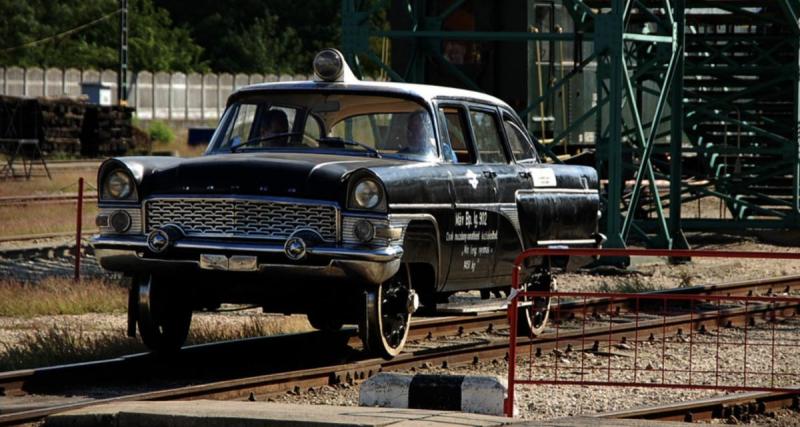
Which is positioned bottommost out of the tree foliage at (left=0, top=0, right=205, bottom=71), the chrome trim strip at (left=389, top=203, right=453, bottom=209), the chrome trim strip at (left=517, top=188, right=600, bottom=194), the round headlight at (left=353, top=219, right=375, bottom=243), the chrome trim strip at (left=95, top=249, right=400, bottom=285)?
the chrome trim strip at (left=95, top=249, right=400, bottom=285)

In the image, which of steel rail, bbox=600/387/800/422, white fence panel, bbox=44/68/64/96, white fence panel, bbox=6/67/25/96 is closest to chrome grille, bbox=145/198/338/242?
steel rail, bbox=600/387/800/422

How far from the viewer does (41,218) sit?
86.7 ft

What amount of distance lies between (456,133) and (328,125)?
0.95 meters

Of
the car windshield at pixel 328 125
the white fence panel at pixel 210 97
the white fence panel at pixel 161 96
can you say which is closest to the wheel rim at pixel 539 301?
the car windshield at pixel 328 125

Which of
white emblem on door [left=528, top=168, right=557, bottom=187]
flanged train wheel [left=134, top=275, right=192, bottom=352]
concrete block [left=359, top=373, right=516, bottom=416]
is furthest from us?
white emblem on door [left=528, top=168, right=557, bottom=187]

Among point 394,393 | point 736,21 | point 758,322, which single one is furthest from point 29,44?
point 394,393

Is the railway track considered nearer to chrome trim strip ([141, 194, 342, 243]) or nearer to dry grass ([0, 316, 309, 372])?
dry grass ([0, 316, 309, 372])

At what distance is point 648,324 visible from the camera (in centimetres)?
1339

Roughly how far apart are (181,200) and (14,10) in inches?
2521

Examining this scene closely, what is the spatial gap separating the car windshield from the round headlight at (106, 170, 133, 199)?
Result: 1075mm

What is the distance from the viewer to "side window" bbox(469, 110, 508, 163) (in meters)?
12.2

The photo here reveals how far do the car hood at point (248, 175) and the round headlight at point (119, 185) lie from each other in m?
0.08

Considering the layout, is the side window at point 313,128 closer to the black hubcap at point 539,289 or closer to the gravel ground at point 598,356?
the gravel ground at point 598,356

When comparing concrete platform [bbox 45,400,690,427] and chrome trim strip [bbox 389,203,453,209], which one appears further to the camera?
chrome trim strip [bbox 389,203,453,209]
